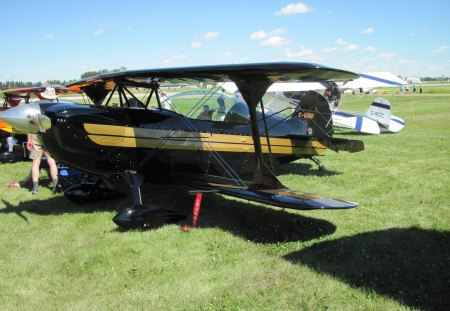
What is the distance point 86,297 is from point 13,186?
212 inches

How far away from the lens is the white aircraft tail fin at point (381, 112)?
50.9ft

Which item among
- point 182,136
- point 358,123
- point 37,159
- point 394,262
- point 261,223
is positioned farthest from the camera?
point 358,123

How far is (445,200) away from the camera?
612 centimetres

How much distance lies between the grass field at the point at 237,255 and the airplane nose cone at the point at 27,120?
56.1 inches

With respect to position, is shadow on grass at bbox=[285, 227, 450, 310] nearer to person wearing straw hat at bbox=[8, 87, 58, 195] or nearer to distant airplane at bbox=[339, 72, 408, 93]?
person wearing straw hat at bbox=[8, 87, 58, 195]

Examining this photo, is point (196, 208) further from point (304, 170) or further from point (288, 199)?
point (304, 170)

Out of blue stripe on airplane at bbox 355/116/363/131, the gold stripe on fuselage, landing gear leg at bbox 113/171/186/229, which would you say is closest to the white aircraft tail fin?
blue stripe on airplane at bbox 355/116/363/131

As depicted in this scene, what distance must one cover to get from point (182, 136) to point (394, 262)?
3266 mm

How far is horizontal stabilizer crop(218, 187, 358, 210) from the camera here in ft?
14.2

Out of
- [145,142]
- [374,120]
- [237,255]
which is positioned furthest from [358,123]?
[237,255]

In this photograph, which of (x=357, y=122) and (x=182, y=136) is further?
(x=357, y=122)

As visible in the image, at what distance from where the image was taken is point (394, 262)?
4.02 m

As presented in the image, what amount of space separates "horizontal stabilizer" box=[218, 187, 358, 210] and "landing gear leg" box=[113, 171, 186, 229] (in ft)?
2.80

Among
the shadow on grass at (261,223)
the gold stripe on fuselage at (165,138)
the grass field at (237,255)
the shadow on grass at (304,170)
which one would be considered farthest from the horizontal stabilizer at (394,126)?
the shadow on grass at (261,223)
